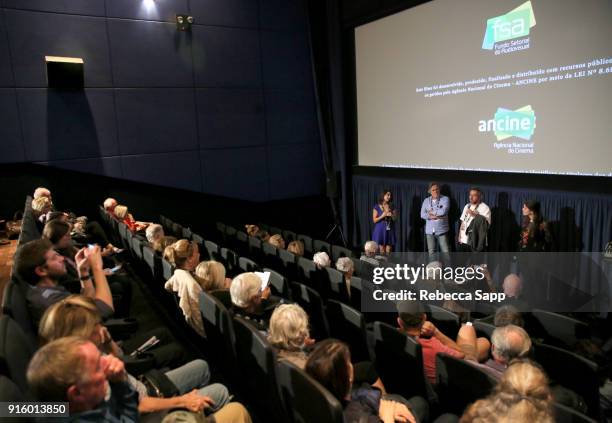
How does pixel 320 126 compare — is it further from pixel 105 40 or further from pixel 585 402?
pixel 585 402

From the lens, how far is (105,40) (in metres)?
6.34

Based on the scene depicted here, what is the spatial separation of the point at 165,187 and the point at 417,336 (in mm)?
5742

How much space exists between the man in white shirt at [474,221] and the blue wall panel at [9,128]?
6.24 m

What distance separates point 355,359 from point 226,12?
6.79 m

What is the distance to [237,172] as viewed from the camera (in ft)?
25.4

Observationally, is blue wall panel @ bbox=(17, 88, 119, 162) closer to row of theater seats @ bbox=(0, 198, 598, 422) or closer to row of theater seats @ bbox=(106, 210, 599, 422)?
row of theater seats @ bbox=(106, 210, 599, 422)

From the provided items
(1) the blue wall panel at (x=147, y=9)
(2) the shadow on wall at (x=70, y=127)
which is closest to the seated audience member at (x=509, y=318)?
(2) the shadow on wall at (x=70, y=127)

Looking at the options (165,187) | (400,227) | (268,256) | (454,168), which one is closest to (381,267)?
(268,256)

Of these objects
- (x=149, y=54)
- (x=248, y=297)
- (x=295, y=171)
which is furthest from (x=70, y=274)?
(x=295, y=171)

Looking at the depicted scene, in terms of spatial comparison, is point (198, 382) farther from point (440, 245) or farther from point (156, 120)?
point (156, 120)

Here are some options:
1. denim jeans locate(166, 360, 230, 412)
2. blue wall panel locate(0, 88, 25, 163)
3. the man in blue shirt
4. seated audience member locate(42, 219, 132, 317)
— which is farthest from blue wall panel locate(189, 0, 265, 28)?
denim jeans locate(166, 360, 230, 412)

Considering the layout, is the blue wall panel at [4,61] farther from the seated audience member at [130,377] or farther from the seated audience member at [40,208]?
the seated audience member at [130,377]

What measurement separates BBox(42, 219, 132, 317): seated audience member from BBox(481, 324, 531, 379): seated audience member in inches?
101

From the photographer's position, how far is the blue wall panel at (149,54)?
646cm
